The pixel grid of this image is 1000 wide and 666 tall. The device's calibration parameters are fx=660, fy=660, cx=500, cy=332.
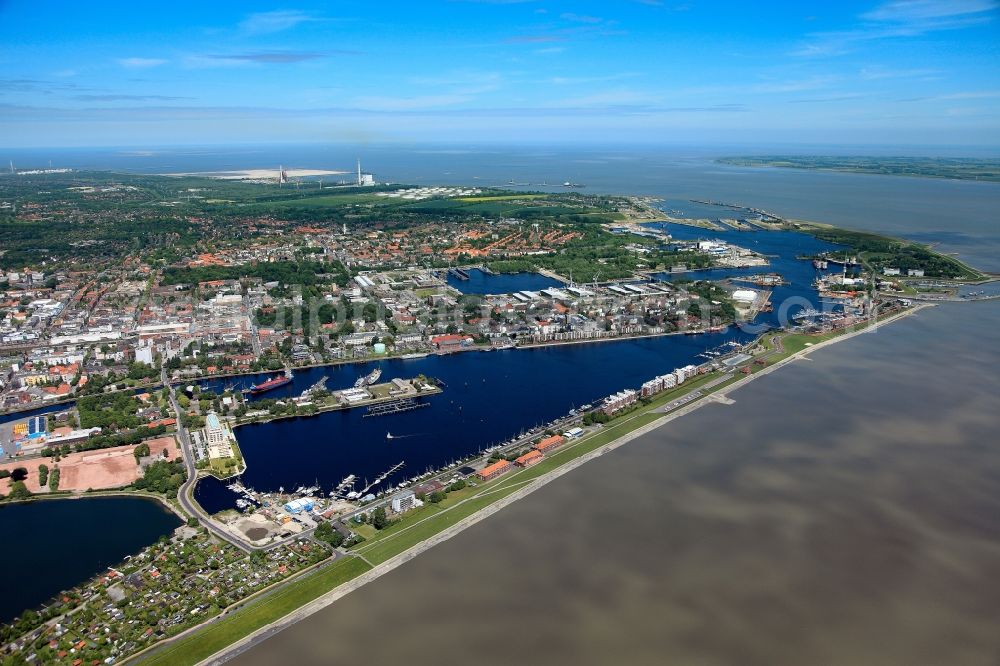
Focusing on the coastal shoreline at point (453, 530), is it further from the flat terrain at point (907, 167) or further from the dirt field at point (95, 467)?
the flat terrain at point (907, 167)

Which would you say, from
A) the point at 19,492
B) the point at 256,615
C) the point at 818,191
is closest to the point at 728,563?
the point at 256,615

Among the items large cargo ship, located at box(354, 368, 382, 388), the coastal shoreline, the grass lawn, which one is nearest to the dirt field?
large cargo ship, located at box(354, 368, 382, 388)

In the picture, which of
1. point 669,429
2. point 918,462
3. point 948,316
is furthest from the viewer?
point 948,316

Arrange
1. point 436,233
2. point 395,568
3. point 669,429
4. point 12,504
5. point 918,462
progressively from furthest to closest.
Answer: point 436,233 → point 669,429 → point 918,462 → point 12,504 → point 395,568

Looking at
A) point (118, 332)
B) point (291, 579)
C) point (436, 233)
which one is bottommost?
point (291, 579)

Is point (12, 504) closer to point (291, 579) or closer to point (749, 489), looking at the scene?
point (291, 579)

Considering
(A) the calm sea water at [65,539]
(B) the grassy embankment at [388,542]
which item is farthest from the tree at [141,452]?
(B) the grassy embankment at [388,542]

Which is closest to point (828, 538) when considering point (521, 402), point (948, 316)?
point (521, 402)

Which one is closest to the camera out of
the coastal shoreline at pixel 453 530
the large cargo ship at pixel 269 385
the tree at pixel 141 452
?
the coastal shoreline at pixel 453 530
